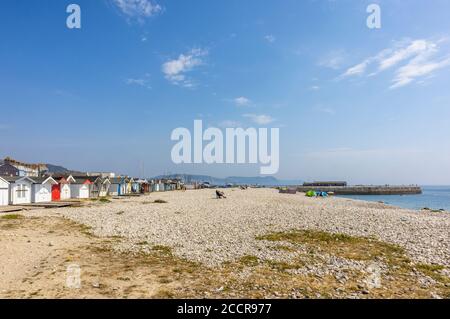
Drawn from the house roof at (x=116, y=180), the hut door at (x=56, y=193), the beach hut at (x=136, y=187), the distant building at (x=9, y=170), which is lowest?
the beach hut at (x=136, y=187)

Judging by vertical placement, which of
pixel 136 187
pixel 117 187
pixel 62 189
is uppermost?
pixel 62 189

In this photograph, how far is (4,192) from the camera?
41.6m

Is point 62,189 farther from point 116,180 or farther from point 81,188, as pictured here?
point 116,180

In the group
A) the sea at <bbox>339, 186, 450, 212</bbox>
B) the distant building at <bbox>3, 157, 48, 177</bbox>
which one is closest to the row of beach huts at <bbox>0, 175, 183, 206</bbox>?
the distant building at <bbox>3, 157, 48, 177</bbox>

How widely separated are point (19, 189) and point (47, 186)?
7.07 m

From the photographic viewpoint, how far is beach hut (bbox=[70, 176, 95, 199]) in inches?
2451

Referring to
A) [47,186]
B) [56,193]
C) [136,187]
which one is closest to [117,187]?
[136,187]

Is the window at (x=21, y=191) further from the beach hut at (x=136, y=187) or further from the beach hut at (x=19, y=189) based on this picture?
the beach hut at (x=136, y=187)

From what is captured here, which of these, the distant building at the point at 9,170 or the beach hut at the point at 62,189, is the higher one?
the distant building at the point at 9,170

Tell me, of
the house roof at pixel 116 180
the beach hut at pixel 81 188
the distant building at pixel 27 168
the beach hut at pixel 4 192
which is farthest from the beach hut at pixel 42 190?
the house roof at pixel 116 180

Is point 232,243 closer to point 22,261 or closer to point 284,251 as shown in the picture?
point 284,251

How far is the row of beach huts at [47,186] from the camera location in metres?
43.4

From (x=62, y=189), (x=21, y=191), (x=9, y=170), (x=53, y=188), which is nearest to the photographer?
(x=21, y=191)

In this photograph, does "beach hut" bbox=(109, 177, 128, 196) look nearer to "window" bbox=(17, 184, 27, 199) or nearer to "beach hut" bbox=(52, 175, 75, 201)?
"beach hut" bbox=(52, 175, 75, 201)
